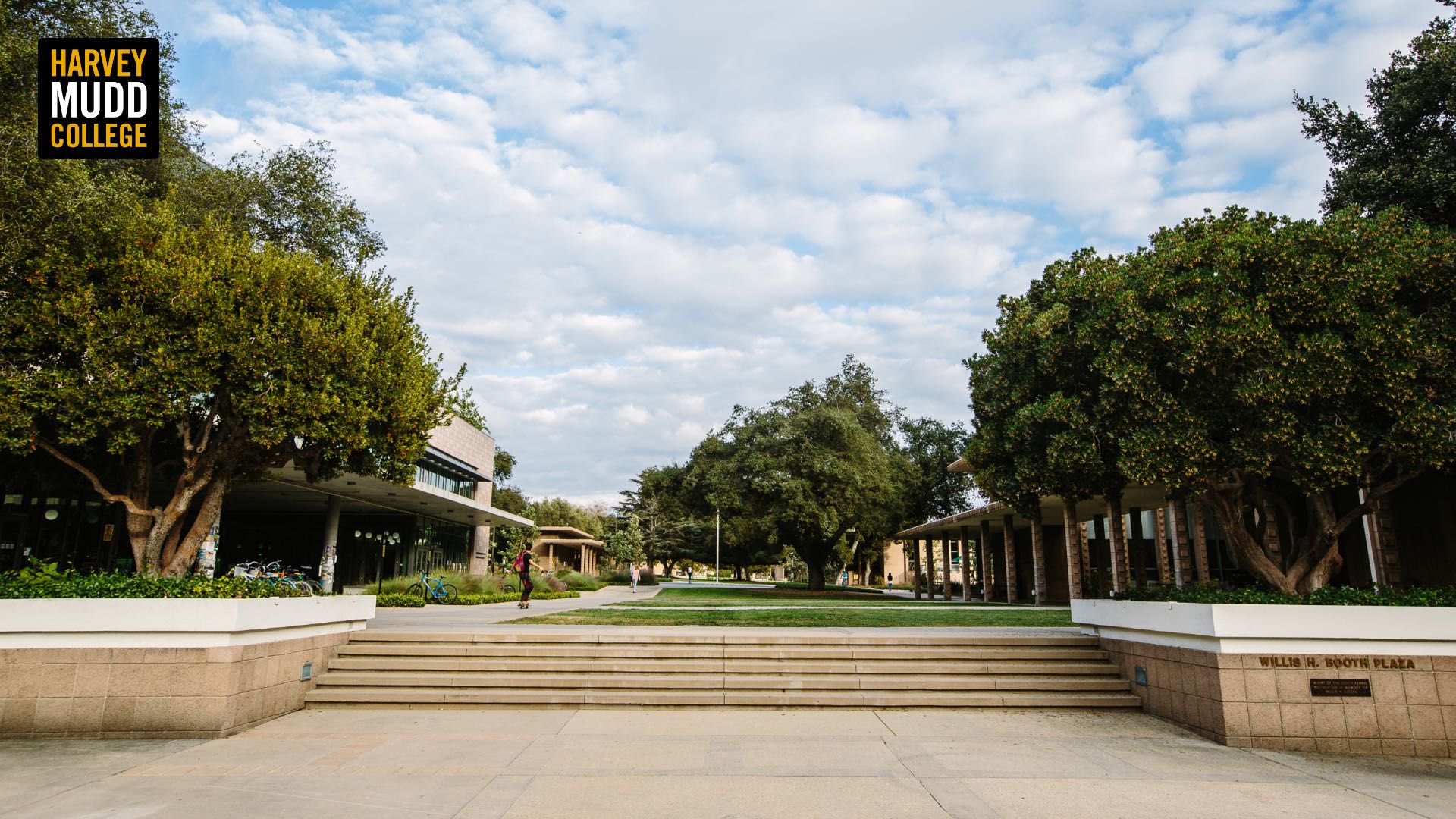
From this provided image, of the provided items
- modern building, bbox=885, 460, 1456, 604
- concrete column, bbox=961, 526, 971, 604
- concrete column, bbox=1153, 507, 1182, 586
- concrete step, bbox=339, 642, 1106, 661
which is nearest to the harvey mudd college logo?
concrete step, bbox=339, 642, 1106, 661

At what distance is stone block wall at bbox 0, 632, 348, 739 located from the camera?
7.80m

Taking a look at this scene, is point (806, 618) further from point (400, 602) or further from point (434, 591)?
point (434, 591)

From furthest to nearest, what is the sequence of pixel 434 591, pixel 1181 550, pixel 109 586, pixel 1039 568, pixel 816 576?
pixel 816 576 → pixel 1039 568 → pixel 434 591 → pixel 1181 550 → pixel 109 586

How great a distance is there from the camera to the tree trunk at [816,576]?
40.2 meters

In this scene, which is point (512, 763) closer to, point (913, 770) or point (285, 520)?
point (913, 770)

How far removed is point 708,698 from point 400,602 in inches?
697

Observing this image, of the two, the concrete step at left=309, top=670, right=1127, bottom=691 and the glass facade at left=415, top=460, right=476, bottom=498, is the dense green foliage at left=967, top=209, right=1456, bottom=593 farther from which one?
the glass facade at left=415, top=460, right=476, bottom=498

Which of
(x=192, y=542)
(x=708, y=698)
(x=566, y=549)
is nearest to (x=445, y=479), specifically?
(x=192, y=542)

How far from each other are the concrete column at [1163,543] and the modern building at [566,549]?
129ft

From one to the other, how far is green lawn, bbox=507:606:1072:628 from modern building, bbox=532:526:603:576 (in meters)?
37.6

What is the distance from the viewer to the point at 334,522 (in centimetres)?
2923

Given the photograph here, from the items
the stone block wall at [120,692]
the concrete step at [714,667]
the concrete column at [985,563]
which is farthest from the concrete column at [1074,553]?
the stone block wall at [120,692]

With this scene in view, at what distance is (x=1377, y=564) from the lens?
14.5 m

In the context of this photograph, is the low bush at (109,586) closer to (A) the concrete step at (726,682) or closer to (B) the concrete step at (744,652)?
(A) the concrete step at (726,682)
